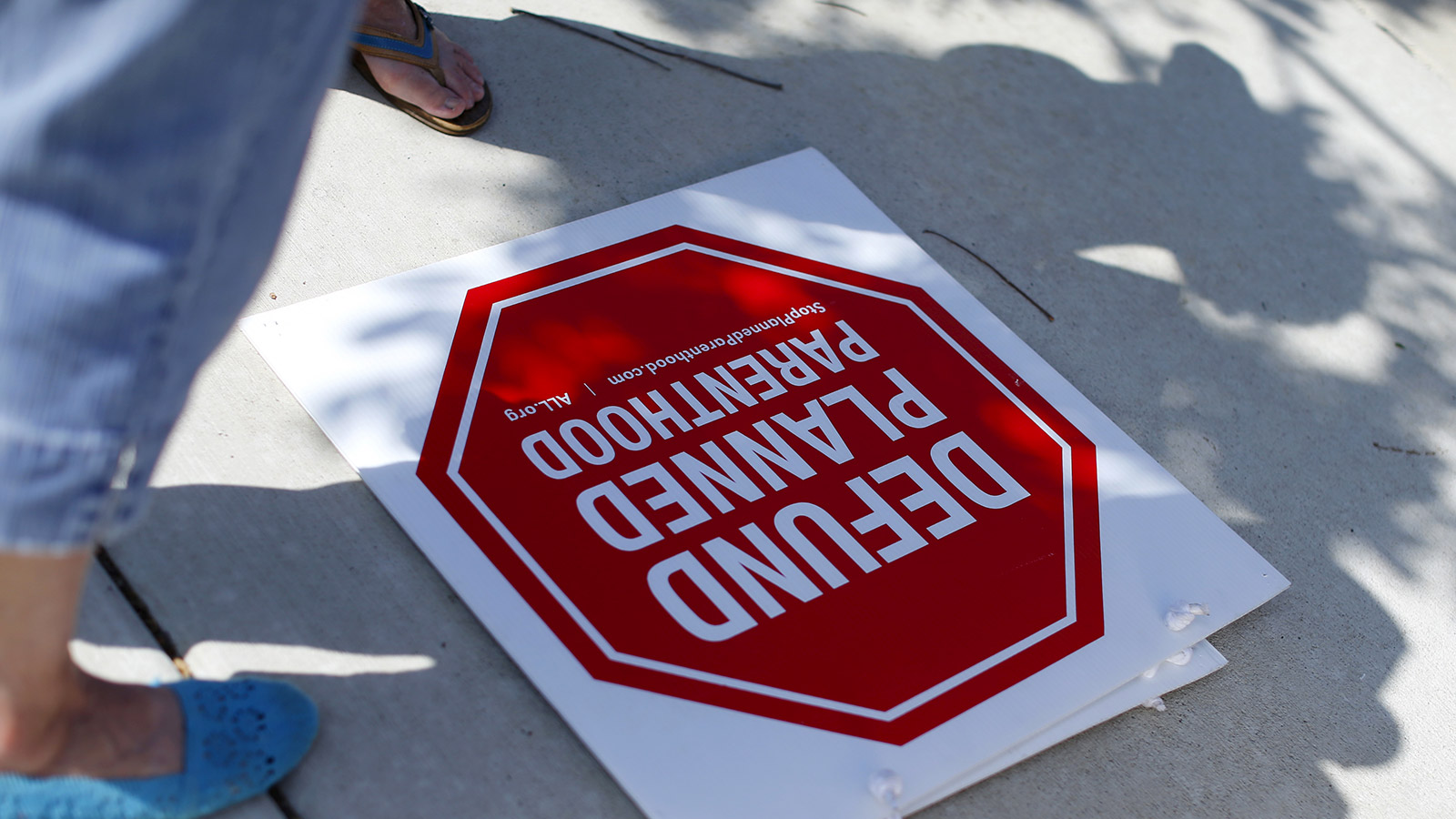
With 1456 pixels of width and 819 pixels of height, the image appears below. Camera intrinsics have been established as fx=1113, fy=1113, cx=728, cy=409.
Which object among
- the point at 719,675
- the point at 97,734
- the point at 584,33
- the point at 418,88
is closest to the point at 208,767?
the point at 97,734

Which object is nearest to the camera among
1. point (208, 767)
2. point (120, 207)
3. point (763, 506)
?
point (120, 207)

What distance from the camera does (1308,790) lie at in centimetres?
140

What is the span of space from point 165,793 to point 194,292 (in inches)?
21.5

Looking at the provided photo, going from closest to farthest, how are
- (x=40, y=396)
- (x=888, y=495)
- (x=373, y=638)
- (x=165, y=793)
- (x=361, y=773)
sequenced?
(x=40, y=396) → (x=165, y=793) → (x=361, y=773) → (x=373, y=638) → (x=888, y=495)

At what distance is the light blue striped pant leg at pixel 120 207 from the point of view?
0.66m

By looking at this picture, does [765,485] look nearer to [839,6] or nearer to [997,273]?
[997,273]

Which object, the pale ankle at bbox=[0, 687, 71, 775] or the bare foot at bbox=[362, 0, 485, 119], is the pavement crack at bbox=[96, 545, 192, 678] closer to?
the pale ankle at bbox=[0, 687, 71, 775]

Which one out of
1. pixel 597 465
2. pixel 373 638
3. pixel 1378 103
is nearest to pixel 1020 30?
pixel 1378 103

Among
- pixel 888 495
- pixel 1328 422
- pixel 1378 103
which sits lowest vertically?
pixel 888 495

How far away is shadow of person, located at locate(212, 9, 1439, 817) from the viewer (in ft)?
4.42

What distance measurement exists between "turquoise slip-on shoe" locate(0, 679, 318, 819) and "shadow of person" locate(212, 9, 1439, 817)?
9cm

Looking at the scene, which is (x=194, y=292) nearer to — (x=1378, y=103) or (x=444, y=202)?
(x=444, y=202)

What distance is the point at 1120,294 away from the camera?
1957 mm

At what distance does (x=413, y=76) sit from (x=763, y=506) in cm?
96
